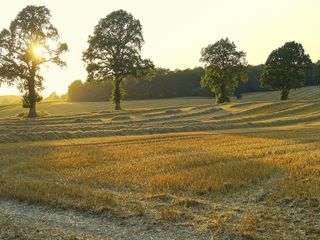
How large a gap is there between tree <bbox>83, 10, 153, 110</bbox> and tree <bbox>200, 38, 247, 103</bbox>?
21.1 m

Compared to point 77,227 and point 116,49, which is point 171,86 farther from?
point 77,227

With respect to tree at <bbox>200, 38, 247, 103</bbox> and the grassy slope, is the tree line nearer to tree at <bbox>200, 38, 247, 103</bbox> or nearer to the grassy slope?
tree at <bbox>200, 38, 247, 103</bbox>

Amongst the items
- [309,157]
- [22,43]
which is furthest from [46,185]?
[22,43]

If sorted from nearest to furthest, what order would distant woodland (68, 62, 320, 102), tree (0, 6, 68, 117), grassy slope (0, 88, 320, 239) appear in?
grassy slope (0, 88, 320, 239)
tree (0, 6, 68, 117)
distant woodland (68, 62, 320, 102)

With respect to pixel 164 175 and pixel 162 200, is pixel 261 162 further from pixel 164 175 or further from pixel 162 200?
pixel 162 200

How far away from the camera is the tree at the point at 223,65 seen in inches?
3519

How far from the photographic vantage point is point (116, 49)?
72.2 metres

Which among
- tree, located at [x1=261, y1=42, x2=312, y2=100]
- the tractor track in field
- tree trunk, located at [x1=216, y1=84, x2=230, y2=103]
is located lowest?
the tractor track in field

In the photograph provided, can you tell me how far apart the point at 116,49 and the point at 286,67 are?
108ft

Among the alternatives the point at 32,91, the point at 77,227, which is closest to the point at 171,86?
the point at 32,91

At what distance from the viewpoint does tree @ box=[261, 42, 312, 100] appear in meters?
85.5

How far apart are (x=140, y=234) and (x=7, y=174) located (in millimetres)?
10758

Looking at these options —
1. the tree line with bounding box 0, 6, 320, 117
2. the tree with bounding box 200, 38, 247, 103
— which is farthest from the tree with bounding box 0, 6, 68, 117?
the tree with bounding box 200, 38, 247, 103

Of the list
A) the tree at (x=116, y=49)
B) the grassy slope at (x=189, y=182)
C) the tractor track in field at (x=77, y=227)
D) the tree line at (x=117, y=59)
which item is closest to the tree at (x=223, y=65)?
the tree line at (x=117, y=59)
